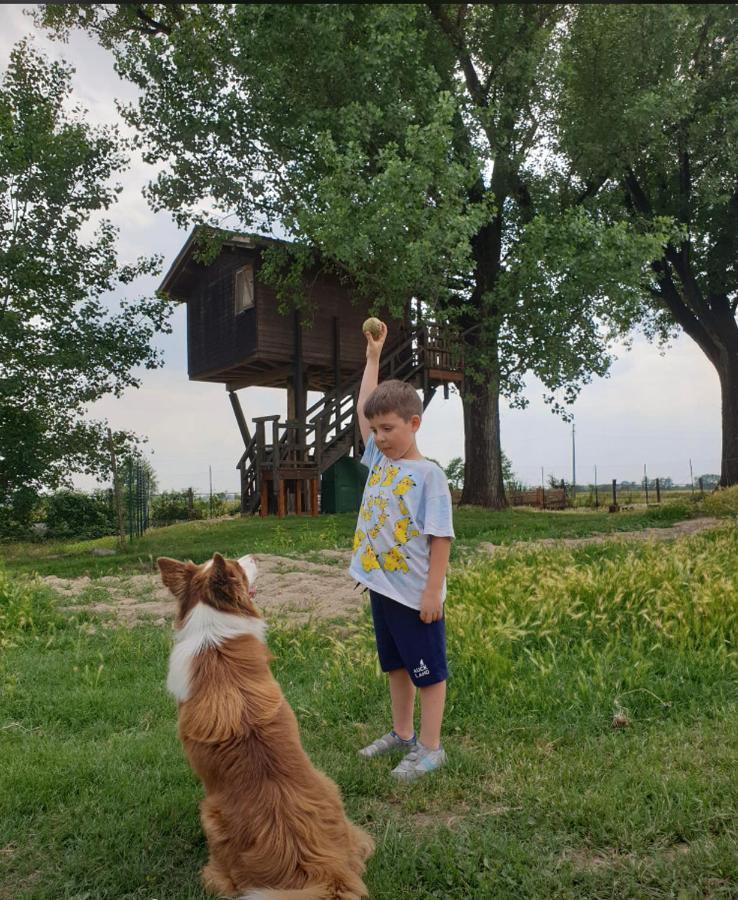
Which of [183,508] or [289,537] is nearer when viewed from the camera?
[289,537]

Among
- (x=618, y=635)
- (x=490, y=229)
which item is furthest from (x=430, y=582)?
(x=490, y=229)

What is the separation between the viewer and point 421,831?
3.79 metres

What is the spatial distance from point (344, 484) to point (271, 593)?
14.2 metres

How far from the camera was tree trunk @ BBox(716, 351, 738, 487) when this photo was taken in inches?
950

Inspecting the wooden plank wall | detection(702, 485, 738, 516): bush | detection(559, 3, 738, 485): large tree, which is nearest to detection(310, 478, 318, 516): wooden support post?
the wooden plank wall

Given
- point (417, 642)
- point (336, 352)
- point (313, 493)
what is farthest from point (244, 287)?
point (417, 642)

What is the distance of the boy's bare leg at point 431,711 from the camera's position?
4297 mm

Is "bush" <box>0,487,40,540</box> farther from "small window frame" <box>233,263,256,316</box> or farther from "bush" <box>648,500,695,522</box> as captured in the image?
"bush" <box>648,500,695,522</box>

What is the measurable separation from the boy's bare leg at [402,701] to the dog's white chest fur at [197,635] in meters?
1.54

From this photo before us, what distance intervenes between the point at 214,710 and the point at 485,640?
342 centimetres

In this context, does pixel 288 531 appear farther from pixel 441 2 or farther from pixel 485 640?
pixel 441 2

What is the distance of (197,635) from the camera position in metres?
3.22

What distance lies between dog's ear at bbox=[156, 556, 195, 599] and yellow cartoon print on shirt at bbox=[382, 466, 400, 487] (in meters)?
1.30

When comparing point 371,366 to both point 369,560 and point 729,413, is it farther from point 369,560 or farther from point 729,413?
point 729,413
